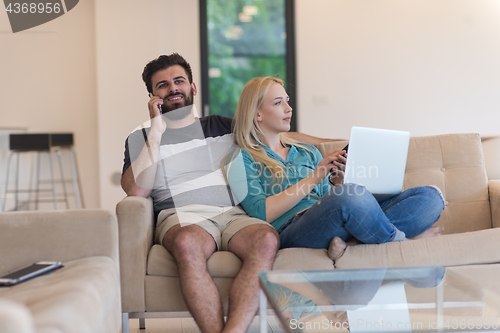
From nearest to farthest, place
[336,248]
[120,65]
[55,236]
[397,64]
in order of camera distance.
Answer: [55,236], [336,248], [120,65], [397,64]

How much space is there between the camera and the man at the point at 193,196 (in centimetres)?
155

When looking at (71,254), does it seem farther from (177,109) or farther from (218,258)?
(177,109)

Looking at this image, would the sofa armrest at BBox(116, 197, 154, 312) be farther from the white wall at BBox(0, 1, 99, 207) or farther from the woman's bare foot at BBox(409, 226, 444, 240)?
the white wall at BBox(0, 1, 99, 207)

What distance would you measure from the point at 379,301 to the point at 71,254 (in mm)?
1007

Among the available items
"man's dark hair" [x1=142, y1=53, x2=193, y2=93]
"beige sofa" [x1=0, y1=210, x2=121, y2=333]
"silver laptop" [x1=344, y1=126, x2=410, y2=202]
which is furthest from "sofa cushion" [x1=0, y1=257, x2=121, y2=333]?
"man's dark hair" [x1=142, y1=53, x2=193, y2=93]

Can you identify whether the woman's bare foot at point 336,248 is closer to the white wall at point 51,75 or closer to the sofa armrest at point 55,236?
the sofa armrest at point 55,236

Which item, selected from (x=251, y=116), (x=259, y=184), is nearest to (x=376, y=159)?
(x=259, y=184)

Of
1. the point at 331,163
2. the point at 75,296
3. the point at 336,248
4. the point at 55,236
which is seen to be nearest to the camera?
the point at 75,296

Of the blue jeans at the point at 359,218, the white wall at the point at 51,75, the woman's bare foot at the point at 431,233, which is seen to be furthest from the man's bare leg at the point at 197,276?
the white wall at the point at 51,75

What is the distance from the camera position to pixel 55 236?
1521 mm

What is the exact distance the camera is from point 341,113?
428cm

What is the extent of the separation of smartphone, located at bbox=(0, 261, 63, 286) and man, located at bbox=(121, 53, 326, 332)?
413 millimetres

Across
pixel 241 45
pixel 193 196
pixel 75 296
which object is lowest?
pixel 75 296

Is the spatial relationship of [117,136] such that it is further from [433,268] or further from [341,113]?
[433,268]
